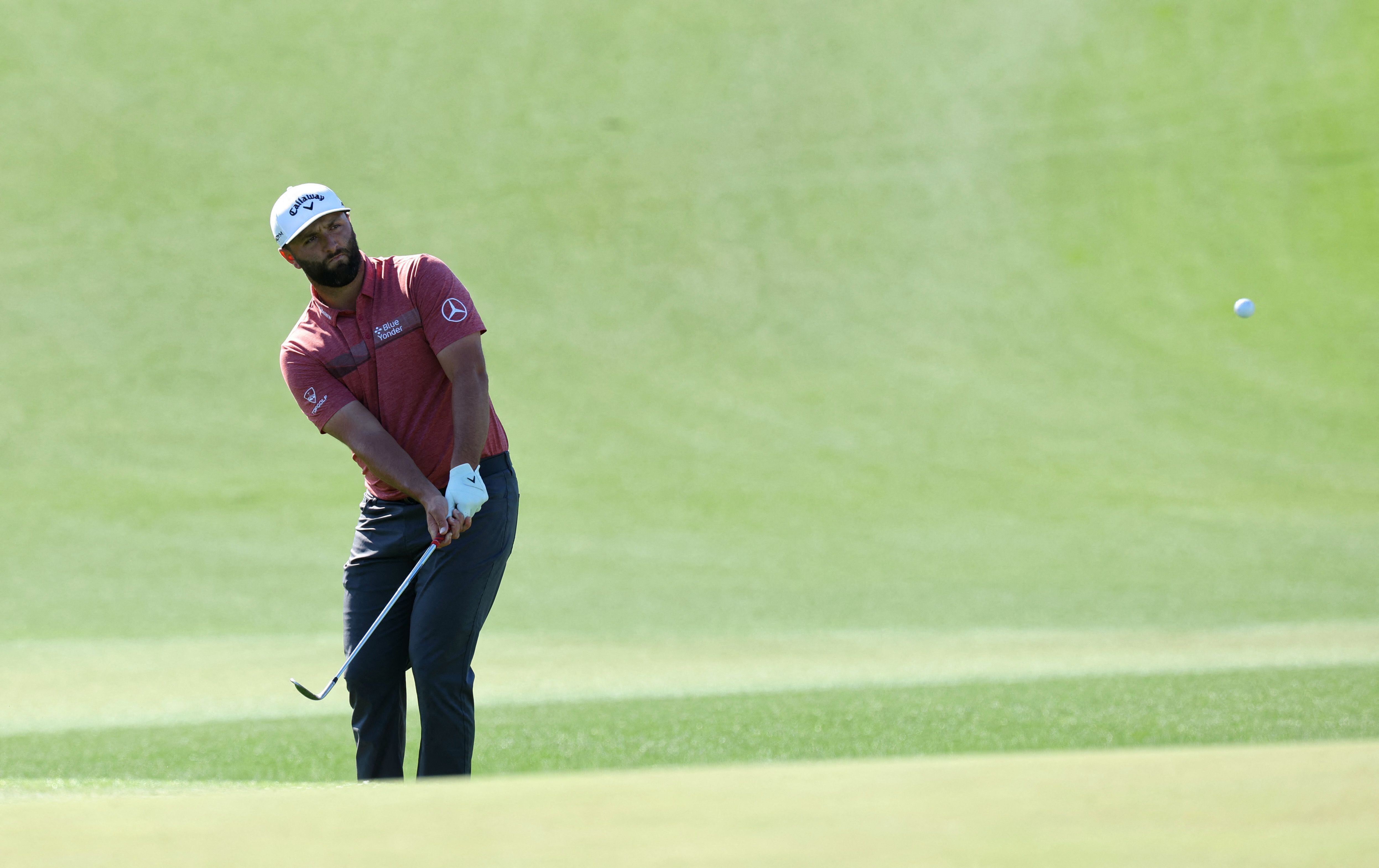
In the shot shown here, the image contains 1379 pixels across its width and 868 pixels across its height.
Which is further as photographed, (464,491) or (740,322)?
(740,322)

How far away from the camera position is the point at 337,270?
4406mm

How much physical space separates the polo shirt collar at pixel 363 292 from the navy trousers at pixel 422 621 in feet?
1.84

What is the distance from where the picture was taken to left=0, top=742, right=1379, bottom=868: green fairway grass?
4.10 ft

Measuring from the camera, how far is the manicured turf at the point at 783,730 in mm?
6203

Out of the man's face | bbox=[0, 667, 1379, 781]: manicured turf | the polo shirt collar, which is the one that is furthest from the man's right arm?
bbox=[0, 667, 1379, 781]: manicured turf

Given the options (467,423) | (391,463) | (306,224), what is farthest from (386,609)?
(306,224)

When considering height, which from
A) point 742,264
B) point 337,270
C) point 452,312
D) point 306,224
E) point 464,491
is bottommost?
point 464,491

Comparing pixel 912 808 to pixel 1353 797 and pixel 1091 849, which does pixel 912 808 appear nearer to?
pixel 1091 849

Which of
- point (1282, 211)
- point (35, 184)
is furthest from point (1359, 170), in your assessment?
point (35, 184)

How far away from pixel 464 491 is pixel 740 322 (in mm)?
21450

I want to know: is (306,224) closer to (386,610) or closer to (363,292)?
(363,292)

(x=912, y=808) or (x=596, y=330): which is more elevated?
(x=596, y=330)

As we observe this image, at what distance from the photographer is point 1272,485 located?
813 inches

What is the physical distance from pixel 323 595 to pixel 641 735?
26.8ft
